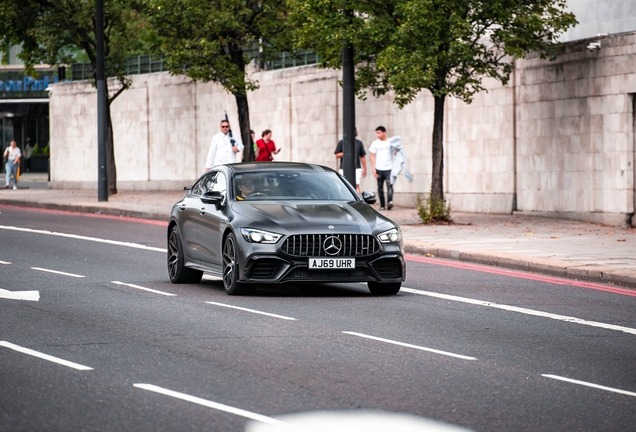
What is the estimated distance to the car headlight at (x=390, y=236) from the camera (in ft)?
43.3

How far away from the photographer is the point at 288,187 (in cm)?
1430

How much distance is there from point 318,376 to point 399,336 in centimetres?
210

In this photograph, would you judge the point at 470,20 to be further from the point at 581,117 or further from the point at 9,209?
the point at 9,209

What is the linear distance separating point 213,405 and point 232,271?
5.92m

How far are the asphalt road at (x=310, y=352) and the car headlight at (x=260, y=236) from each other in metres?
0.62

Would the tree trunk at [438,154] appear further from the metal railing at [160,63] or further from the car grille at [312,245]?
the car grille at [312,245]

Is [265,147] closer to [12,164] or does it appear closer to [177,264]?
[12,164]

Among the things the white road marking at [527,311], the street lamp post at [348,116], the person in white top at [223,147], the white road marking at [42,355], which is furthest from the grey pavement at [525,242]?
the white road marking at [42,355]

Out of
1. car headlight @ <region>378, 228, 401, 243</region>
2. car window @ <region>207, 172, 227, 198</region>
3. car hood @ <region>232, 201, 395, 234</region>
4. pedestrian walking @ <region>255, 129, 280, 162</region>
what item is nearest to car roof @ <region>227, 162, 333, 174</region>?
car window @ <region>207, 172, 227, 198</region>

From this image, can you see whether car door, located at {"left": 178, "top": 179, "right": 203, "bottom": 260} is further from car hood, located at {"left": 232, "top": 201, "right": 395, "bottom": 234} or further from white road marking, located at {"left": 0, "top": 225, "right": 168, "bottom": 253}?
white road marking, located at {"left": 0, "top": 225, "right": 168, "bottom": 253}

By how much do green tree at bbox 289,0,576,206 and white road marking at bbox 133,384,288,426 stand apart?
1485 centimetres

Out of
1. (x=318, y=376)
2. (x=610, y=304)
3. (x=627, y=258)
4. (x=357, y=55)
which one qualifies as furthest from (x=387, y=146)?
(x=318, y=376)

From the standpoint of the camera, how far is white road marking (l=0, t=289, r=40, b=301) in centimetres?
1284

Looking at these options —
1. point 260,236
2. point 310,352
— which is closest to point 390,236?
point 260,236
